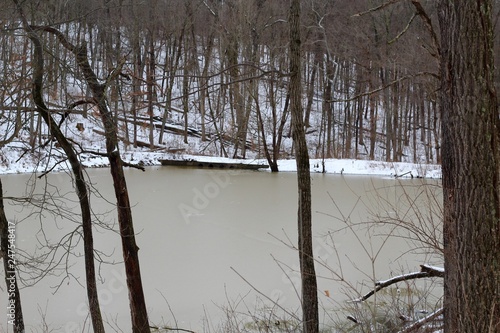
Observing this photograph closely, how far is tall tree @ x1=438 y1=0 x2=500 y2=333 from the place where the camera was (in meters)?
2.18

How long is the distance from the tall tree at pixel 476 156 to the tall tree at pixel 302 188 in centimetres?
200

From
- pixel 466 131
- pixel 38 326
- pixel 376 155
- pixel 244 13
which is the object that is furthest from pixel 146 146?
pixel 466 131

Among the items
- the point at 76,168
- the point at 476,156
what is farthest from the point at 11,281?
the point at 476,156

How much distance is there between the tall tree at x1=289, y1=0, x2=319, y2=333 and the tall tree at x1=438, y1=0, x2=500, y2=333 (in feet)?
6.58

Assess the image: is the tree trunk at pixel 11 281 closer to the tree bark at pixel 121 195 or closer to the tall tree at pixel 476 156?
the tree bark at pixel 121 195

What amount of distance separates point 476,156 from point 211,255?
5.64 meters

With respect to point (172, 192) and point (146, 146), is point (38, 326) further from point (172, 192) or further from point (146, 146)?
point (146, 146)

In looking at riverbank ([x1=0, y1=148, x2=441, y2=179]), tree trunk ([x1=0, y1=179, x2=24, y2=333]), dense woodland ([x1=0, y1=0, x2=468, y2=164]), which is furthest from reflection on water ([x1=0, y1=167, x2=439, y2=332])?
dense woodland ([x1=0, y1=0, x2=468, y2=164])

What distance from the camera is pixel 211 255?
744cm

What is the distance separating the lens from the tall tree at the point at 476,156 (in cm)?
218

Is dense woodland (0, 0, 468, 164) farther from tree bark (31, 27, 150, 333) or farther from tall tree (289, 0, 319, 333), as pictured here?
tall tree (289, 0, 319, 333)

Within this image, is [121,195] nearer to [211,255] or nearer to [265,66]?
[211,255]

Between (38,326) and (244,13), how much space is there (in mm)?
16086

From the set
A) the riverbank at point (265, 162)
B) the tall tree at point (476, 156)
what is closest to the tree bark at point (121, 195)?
the tall tree at point (476, 156)
